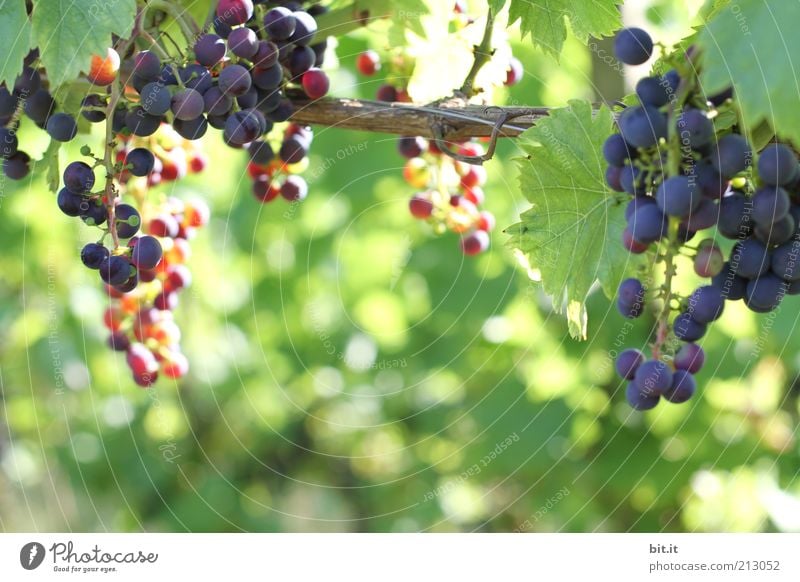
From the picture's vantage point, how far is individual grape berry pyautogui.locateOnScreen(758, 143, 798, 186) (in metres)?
0.65

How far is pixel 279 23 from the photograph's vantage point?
37.5 inches

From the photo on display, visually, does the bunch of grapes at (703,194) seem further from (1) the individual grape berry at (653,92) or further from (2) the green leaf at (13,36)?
(2) the green leaf at (13,36)

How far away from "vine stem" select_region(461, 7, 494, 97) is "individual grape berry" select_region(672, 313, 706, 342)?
1.41 ft

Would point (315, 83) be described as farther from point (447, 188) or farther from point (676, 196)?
point (676, 196)

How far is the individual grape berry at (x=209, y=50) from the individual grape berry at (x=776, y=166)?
51 cm

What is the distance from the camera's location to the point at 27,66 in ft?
3.01

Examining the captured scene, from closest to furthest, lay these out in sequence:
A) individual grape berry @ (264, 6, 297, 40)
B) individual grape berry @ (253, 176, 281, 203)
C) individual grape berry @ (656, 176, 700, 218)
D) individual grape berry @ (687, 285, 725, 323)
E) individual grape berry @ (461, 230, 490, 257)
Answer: individual grape berry @ (656, 176, 700, 218) → individual grape berry @ (687, 285, 725, 323) → individual grape berry @ (264, 6, 297, 40) → individual grape berry @ (253, 176, 281, 203) → individual grape berry @ (461, 230, 490, 257)

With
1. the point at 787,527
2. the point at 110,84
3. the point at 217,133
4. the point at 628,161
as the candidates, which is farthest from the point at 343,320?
the point at 628,161

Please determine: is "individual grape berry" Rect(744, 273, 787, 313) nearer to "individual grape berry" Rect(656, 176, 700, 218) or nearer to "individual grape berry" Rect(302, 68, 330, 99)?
"individual grape berry" Rect(656, 176, 700, 218)

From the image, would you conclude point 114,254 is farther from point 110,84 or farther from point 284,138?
point 284,138

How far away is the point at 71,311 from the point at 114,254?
7.27 ft

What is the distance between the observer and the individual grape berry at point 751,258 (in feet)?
2.31

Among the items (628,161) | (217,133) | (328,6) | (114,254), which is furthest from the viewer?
(217,133)

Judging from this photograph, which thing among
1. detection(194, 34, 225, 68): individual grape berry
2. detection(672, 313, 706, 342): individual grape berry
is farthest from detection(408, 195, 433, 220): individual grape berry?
detection(672, 313, 706, 342): individual grape berry
